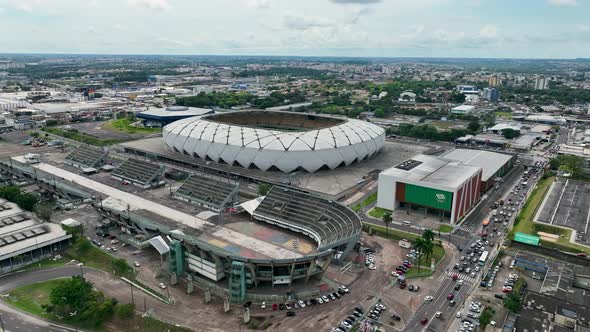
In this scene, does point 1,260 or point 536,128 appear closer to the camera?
point 1,260

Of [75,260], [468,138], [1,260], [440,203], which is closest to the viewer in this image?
[1,260]

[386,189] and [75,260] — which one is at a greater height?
[386,189]

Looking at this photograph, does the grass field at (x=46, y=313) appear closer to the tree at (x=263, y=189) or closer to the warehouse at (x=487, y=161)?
the tree at (x=263, y=189)

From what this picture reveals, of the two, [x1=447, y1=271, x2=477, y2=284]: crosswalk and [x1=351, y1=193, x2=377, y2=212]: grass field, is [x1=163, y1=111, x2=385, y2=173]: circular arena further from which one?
[x1=447, y1=271, x2=477, y2=284]: crosswalk

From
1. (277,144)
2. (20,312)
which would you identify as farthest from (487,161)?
(20,312)

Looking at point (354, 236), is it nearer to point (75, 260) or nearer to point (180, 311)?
point (180, 311)

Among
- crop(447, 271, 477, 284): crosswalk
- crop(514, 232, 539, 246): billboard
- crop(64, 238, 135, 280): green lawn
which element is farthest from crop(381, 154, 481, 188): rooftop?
crop(64, 238, 135, 280): green lawn

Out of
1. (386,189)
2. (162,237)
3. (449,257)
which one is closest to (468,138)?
(386,189)
